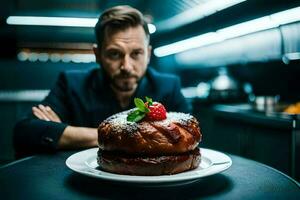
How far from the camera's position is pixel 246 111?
3.64 m

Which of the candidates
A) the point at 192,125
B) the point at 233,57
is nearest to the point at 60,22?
the point at 233,57

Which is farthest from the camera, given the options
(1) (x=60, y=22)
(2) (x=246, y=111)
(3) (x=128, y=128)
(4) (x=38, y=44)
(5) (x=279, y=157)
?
(4) (x=38, y=44)

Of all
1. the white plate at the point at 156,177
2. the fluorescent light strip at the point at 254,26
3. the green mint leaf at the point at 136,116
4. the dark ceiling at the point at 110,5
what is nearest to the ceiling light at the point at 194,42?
the fluorescent light strip at the point at 254,26

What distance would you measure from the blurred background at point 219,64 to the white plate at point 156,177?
6.48 ft

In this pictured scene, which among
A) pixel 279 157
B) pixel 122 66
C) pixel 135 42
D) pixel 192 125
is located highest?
pixel 135 42

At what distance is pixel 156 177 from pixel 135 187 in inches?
3.1

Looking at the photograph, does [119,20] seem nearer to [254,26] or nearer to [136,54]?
[136,54]

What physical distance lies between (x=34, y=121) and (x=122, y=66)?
50cm

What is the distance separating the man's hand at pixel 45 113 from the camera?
1.80 meters

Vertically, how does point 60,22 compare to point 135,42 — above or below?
above

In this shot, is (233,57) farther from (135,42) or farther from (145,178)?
(145,178)

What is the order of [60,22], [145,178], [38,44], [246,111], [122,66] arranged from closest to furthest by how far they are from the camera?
[145,178] < [122,66] < [246,111] < [60,22] < [38,44]

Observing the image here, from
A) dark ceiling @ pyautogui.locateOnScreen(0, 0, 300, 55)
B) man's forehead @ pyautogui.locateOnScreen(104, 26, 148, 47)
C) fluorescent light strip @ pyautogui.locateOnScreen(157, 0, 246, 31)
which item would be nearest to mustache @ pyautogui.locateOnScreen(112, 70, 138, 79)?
man's forehead @ pyautogui.locateOnScreen(104, 26, 148, 47)

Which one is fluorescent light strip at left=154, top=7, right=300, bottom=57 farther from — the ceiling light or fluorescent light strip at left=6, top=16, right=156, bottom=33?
fluorescent light strip at left=6, top=16, right=156, bottom=33
